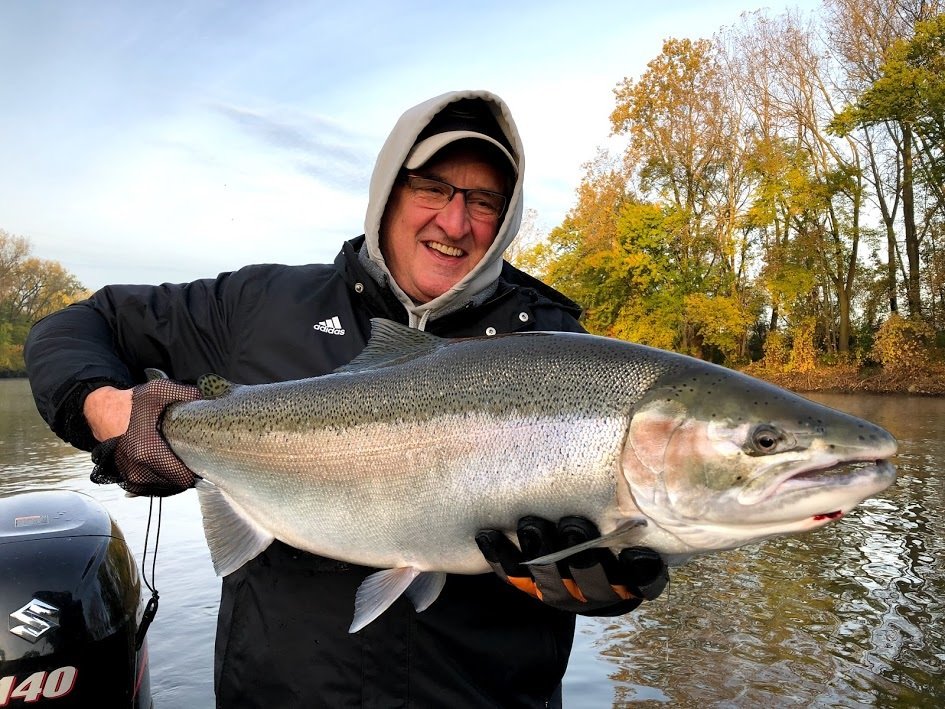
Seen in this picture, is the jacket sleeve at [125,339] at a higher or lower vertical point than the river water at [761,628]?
higher

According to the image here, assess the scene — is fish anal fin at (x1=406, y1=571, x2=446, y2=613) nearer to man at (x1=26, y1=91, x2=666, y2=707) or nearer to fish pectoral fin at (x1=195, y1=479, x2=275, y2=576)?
man at (x1=26, y1=91, x2=666, y2=707)

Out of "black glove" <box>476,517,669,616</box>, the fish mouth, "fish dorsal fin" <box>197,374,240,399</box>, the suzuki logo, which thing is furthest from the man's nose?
the suzuki logo

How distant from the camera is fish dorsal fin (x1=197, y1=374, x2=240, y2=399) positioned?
2.82m

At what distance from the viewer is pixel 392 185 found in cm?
332

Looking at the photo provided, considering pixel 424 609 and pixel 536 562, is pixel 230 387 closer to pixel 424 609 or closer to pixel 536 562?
pixel 424 609

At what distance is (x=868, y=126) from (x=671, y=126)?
767cm

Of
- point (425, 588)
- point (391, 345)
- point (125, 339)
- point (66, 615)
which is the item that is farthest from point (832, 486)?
point (66, 615)

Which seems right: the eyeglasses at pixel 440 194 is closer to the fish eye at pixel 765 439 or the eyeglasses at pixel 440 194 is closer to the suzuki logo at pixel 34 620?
the fish eye at pixel 765 439

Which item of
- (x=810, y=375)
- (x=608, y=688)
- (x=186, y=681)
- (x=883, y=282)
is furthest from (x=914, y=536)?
(x=883, y=282)

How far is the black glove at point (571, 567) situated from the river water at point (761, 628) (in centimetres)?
295

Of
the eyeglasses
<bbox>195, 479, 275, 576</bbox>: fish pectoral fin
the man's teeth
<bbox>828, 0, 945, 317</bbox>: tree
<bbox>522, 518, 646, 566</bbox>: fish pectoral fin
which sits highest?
<bbox>828, 0, 945, 317</bbox>: tree

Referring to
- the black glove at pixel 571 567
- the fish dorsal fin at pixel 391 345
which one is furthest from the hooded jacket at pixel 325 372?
the black glove at pixel 571 567

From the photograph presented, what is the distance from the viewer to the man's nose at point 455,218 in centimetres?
324

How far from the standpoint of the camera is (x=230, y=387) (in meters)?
2.84
